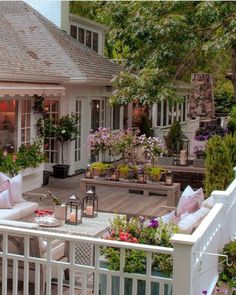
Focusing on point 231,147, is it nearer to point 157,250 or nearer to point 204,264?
point 204,264

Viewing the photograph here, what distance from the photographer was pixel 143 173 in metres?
11.3

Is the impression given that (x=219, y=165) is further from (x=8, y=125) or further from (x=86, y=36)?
(x=86, y=36)

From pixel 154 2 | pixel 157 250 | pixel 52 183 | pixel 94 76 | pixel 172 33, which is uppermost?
pixel 154 2

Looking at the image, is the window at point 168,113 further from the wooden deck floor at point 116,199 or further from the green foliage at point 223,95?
the green foliage at point 223,95

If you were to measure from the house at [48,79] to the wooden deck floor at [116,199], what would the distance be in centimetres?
154

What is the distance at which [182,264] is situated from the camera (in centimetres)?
417

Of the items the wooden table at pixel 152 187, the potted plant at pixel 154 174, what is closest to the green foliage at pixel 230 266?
the wooden table at pixel 152 187

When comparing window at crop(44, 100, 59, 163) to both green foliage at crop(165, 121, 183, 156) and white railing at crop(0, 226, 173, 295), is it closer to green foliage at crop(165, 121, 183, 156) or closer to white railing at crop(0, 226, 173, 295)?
green foliage at crop(165, 121, 183, 156)

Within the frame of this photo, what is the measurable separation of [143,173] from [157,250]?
7037 millimetres

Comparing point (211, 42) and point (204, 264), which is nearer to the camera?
point (204, 264)

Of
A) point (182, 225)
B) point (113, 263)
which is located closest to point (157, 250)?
point (113, 263)

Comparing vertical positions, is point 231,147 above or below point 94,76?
below

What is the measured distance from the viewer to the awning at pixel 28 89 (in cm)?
1206

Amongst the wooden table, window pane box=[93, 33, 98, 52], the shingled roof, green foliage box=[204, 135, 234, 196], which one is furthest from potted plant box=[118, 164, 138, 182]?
window pane box=[93, 33, 98, 52]
